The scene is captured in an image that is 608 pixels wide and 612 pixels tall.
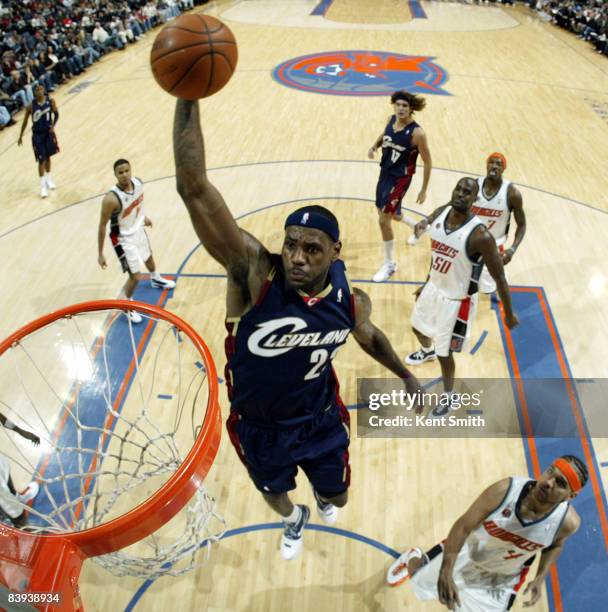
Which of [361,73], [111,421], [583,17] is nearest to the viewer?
[111,421]

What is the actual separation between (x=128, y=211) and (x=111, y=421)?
203cm

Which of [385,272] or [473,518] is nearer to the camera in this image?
[473,518]

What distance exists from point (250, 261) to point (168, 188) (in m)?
6.44

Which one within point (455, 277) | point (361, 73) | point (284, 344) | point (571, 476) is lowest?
point (361, 73)

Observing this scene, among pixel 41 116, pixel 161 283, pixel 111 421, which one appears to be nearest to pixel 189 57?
pixel 111 421

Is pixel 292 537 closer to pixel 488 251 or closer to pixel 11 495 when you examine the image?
pixel 11 495

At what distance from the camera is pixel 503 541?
2740 millimetres

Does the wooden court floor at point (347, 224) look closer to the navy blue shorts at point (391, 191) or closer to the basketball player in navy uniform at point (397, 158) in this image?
the basketball player in navy uniform at point (397, 158)

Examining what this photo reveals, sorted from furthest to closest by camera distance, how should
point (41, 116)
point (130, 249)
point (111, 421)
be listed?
point (41, 116)
point (130, 249)
point (111, 421)

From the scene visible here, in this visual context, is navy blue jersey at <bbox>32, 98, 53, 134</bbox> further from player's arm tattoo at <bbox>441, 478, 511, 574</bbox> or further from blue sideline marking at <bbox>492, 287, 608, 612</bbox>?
player's arm tattoo at <bbox>441, 478, 511, 574</bbox>

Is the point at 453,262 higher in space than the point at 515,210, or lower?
higher

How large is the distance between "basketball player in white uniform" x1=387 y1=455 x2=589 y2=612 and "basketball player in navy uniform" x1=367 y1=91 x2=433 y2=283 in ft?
11.6

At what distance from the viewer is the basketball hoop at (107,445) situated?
216 centimetres

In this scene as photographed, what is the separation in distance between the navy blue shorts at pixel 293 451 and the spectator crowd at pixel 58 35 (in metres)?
10.8
